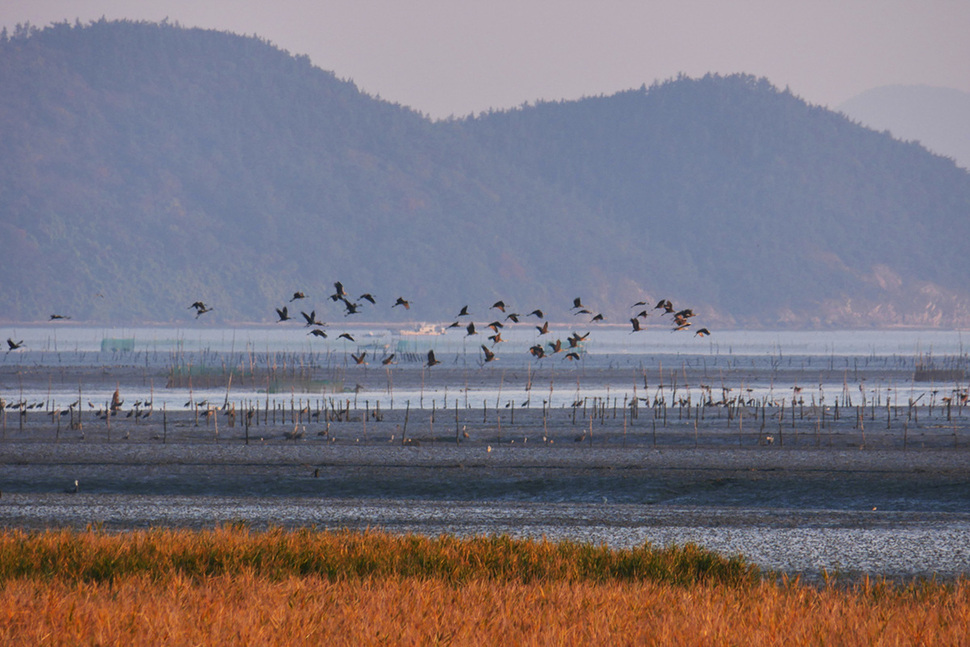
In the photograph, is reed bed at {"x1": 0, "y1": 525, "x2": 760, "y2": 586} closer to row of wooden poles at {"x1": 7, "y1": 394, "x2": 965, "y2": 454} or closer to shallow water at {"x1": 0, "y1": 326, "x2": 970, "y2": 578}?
shallow water at {"x1": 0, "y1": 326, "x2": 970, "y2": 578}

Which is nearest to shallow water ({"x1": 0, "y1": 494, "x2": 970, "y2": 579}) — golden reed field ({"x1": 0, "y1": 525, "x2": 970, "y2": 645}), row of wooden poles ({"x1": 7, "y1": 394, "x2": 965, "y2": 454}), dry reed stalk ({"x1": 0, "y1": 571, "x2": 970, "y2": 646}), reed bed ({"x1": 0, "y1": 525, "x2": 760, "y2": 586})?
reed bed ({"x1": 0, "y1": 525, "x2": 760, "y2": 586})

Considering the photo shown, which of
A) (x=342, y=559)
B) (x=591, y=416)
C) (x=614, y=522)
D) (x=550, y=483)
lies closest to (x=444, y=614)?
(x=342, y=559)

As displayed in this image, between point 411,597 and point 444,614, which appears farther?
point 411,597

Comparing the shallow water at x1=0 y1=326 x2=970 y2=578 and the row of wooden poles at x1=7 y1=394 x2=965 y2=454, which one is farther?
the row of wooden poles at x1=7 y1=394 x2=965 y2=454

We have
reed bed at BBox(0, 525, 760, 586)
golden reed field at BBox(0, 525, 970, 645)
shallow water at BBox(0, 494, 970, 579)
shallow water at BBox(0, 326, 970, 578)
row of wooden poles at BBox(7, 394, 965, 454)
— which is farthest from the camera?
row of wooden poles at BBox(7, 394, 965, 454)

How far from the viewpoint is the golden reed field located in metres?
9.64

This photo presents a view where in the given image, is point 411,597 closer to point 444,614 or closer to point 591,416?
point 444,614

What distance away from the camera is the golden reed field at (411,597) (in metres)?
9.64

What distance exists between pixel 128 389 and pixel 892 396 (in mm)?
39256

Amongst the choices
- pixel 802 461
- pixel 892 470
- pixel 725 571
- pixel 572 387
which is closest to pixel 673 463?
pixel 802 461

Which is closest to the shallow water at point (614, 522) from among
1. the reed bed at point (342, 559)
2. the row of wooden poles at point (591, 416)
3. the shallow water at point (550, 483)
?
the shallow water at point (550, 483)

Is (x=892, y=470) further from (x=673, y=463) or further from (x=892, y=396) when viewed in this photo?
(x=892, y=396)

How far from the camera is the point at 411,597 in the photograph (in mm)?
11305

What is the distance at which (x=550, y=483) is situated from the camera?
27.2 m
